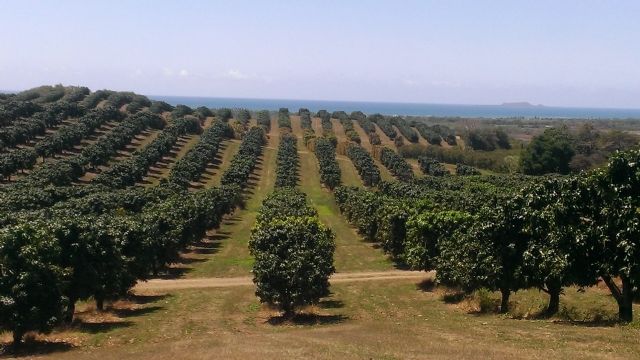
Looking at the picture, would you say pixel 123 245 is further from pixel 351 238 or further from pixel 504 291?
pixel 351 238

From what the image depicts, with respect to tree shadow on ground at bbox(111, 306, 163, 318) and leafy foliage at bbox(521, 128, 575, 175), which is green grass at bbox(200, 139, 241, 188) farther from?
tree shadow on ground at bbox(111, 306, 163, 318)

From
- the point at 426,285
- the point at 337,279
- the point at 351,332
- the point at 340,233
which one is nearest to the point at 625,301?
the point at 351,332

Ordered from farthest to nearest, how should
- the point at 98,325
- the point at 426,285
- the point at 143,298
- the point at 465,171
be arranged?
the point at 465,171, the point at 426,285, the point at 143,298, the point at 98,325

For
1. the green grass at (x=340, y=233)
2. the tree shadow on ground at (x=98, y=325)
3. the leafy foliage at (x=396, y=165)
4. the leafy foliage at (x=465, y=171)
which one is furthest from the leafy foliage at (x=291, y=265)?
the leafy foliage at (x=465, y=171)

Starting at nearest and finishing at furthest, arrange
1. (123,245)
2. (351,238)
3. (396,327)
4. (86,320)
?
(396,327) → (86,320) → (123,245) → (351,238)

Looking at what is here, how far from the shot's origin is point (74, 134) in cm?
15325

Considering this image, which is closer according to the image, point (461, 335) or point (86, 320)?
point (461, 335)

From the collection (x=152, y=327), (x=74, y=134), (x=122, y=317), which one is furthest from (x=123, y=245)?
(x=74, y=134)

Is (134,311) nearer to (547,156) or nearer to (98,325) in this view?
(98,325)

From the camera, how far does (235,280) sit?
70.2 metres

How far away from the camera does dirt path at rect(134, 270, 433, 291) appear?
214ft

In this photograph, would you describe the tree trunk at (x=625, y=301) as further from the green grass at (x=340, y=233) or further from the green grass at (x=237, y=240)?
the green grass at (x=237, y=240)

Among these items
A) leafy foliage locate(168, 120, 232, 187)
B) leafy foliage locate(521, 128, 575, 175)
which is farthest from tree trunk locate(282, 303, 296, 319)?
leafy foliage locate(521, 128, 575, 175)

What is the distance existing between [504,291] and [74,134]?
441 ft
